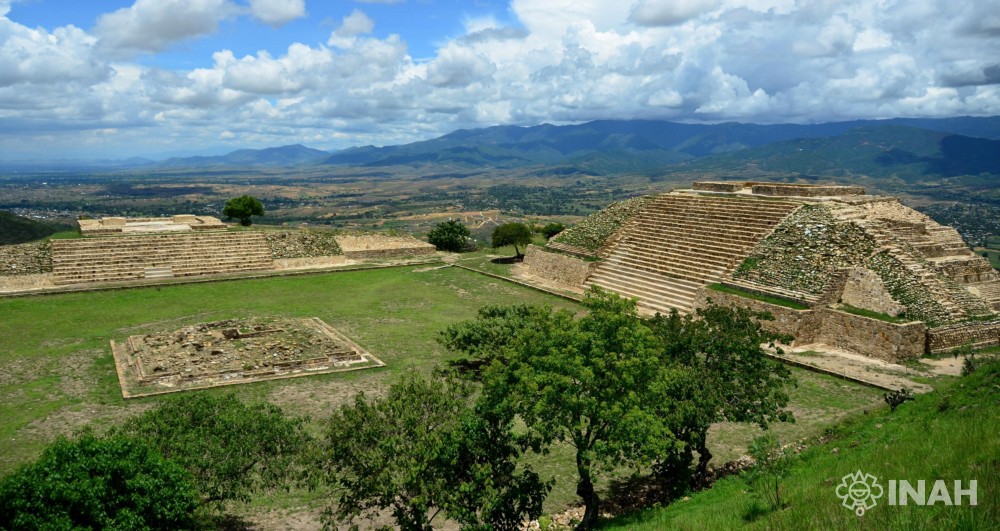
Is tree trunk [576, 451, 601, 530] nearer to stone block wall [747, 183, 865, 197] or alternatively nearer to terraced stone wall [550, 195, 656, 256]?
terraced stone wall [550, 195, 656, 256]

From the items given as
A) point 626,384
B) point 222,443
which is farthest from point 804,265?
point 222,443

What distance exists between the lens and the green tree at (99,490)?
24.5ft

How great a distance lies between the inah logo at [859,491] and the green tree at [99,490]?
8564 mm

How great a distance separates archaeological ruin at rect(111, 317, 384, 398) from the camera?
1686 centimetres

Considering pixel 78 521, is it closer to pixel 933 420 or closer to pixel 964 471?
pixel 964 471

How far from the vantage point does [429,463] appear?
907cm

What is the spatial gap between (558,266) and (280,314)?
13.6m

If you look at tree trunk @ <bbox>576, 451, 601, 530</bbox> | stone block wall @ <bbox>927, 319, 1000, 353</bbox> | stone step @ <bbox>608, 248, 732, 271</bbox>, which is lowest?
stone block wall @ <bbox>927, 319, 1000, 353</bbox>

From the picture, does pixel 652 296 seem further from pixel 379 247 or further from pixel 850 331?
pixel 379 247

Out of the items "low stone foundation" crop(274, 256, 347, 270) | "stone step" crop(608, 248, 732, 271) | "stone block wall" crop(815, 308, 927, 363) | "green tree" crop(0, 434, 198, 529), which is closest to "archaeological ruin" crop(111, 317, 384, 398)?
"green tree" crop(0, 434, 198, 529)

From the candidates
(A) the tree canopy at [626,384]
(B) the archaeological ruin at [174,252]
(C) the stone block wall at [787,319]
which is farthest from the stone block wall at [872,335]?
(B) the archaeological ruin at [174,252]

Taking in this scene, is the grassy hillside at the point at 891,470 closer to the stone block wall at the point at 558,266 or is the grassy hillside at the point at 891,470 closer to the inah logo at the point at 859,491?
the inah logo at the point at 859,491

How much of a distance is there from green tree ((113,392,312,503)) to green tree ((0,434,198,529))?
60 cm

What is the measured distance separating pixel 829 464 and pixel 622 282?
56.4 ft
